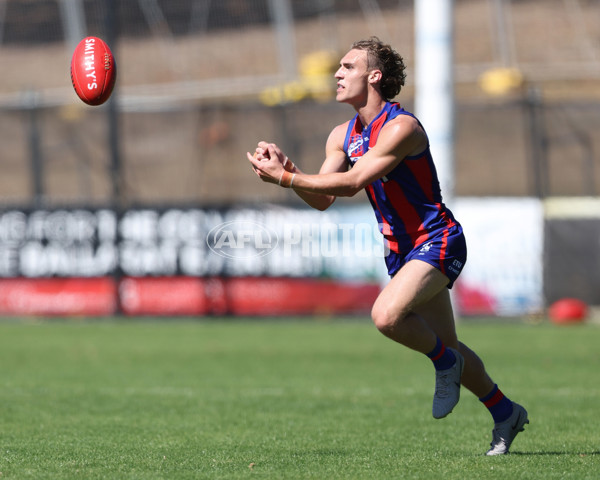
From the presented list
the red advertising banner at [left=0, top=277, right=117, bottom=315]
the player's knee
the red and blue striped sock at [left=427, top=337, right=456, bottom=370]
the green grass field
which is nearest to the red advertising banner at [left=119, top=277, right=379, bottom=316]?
the red advertising banner at [left=0, top=277, right=117, bottom=315]

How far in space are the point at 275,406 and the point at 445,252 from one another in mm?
2902

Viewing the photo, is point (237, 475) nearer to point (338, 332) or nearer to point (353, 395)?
point (353, 395)

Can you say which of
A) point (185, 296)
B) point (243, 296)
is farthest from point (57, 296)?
point (243, 296)

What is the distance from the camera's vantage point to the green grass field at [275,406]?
591 centimetres

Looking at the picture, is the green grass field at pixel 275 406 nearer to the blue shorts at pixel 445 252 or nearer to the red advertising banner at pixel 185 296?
the blue shorts at pixel 445 252

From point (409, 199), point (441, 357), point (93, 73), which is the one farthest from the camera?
point (93, 73)

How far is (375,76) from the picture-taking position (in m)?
6.42

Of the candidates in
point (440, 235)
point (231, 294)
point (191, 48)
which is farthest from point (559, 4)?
point (440, 235)

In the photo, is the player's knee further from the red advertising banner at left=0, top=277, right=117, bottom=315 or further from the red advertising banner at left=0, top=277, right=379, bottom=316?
the red advertising banner at left=0, top=277, right=117, bottom=315

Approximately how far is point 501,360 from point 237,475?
7.03 meters

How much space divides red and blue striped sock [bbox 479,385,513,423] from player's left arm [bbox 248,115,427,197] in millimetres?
1538

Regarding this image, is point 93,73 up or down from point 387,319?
up

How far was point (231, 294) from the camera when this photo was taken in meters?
17.5

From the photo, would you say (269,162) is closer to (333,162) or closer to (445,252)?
(333,162)
